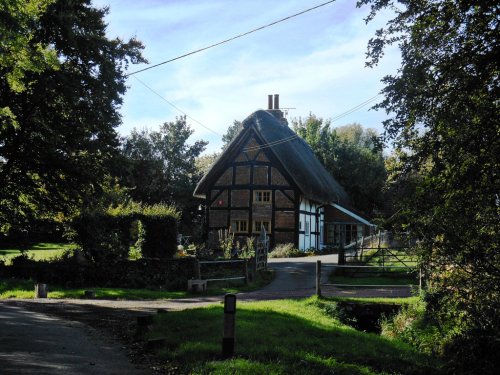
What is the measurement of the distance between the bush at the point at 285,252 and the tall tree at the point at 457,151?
23.7m

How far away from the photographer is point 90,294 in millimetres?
15125

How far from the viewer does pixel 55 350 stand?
738cm

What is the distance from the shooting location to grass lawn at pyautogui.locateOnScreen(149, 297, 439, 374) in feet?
21.2

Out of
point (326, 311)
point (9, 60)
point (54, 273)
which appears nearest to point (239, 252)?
point (54, 273)

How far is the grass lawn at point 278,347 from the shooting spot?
646 cm

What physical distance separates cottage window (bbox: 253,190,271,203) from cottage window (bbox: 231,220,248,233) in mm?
1776

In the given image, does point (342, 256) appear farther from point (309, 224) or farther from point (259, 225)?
point (309, 224)

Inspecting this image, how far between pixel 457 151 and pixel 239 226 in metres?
28.2

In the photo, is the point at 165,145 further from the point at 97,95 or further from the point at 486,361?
the point at 486,361

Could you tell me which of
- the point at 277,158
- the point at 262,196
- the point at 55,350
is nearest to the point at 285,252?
the point at 262,196

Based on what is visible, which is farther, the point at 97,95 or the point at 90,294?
the point at 97,95

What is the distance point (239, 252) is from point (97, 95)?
10.0m

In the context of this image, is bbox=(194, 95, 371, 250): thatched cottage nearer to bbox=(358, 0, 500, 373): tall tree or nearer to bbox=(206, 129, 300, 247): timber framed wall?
bbox=(206, 129, 300, 247): timber framed wall

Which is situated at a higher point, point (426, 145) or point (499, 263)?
point (426, 145)
